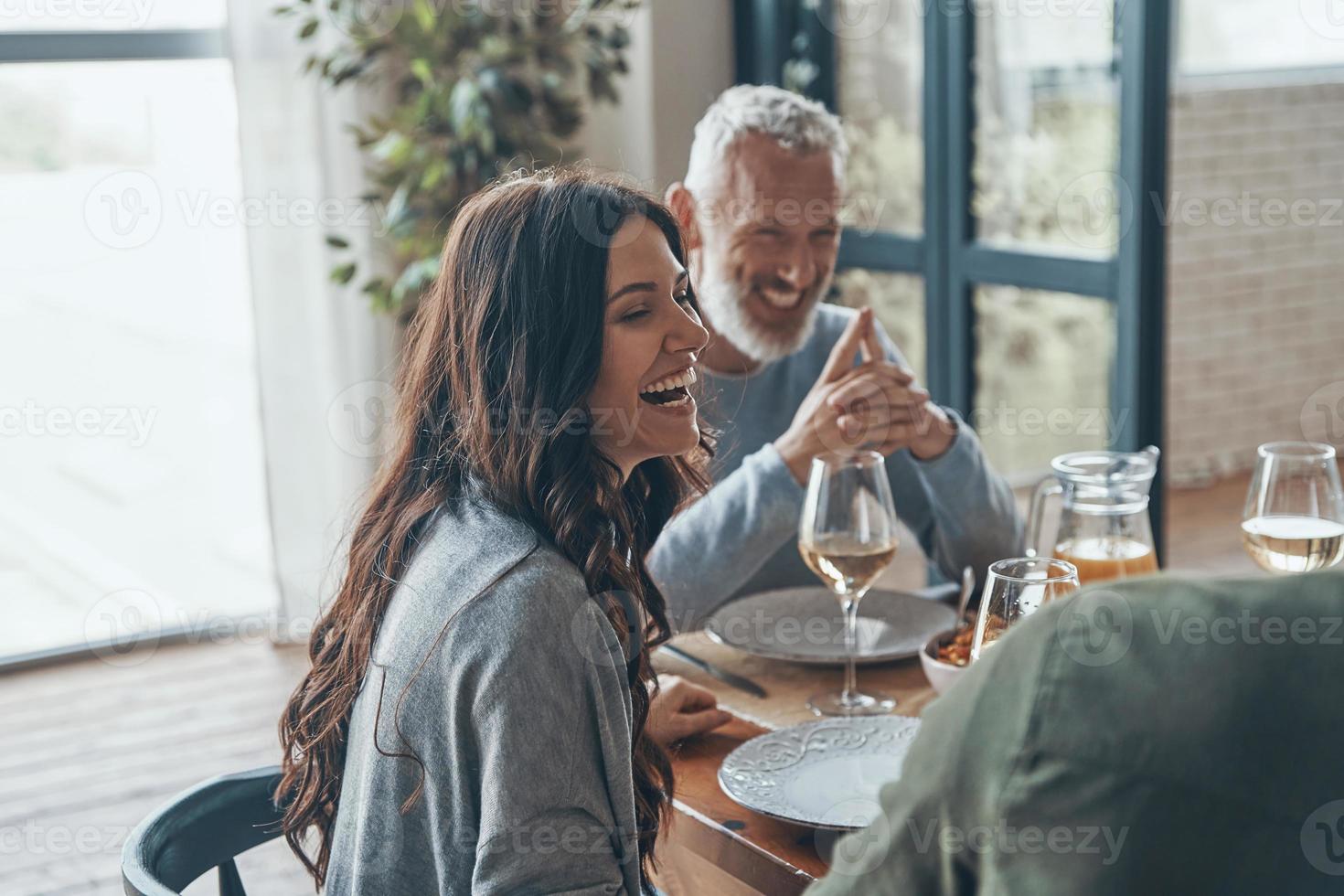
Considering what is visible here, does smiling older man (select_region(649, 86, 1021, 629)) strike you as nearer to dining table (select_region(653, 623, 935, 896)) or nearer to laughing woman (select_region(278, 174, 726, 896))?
dining table (select_region(653, 623, 935, 896))

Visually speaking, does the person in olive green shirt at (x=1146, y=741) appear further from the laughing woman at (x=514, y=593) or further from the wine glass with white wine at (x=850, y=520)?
the wine glass with white wine at (x=850, y=520)

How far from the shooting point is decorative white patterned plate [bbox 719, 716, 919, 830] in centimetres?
114

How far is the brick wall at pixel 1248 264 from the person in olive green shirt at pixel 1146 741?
14.9ft

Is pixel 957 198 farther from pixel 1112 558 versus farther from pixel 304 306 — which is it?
pixel 1112 558

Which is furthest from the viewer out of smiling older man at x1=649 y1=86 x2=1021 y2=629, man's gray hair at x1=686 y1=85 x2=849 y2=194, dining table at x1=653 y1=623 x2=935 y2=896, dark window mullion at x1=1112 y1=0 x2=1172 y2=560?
dark window mullion at x1=1112 y1=0 x2=1172 y2=560

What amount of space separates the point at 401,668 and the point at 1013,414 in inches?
111

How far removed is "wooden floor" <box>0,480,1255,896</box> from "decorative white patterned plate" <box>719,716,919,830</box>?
1550mm

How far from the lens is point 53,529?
12.4 feet

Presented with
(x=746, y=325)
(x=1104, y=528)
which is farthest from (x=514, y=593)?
(x=746, y=325)

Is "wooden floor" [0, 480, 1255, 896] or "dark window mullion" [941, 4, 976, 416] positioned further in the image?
"dark window mullion" [941, 4, 976, 416]

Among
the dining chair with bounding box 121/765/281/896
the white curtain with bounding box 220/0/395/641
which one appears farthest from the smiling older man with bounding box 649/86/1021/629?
the white curtain with bounding box 220/0/395/641

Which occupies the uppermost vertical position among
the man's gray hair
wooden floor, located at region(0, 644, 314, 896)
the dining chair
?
the man's gray hair

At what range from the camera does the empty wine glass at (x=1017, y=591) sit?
3.39ft

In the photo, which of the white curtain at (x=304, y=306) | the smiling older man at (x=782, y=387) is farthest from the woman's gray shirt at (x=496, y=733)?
the white curtain at (x=304, y=306)
